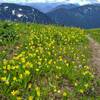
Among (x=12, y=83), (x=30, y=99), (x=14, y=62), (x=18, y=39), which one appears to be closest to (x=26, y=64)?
(x=14, y=62)

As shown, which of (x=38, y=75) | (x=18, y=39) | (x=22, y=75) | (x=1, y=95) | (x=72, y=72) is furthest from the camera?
(x=18, y=39)

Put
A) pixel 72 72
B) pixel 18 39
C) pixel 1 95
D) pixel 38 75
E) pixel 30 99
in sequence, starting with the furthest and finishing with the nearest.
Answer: pixel 18 39
pixel 72 72
pixel 38 75
pixel 1 95
pixel 30 99

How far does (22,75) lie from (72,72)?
2.36m

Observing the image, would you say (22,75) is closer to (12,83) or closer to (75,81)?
(12,83)

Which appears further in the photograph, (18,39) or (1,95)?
(18,39)

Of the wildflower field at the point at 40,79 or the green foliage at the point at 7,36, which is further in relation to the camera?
the green foliage at the point at 7,36

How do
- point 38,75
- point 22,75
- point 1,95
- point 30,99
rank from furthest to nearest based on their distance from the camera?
point 38,75, point 22,75, point 1,95, point 30,99

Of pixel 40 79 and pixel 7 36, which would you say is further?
pixel 7 36

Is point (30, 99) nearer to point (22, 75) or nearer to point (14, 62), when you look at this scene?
point (22, 75)

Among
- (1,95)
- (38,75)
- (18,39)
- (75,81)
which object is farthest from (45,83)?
(18,39)

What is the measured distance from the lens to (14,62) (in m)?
10.7

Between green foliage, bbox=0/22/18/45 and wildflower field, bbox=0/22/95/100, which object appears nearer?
wildflower field, bbox=0/22/95/100

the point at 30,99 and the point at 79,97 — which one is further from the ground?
the point at 30,99

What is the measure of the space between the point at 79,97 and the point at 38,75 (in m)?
1.36
